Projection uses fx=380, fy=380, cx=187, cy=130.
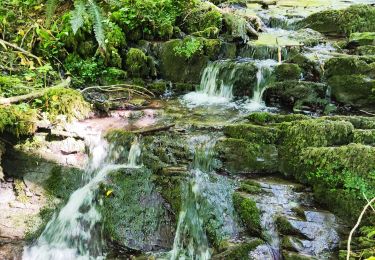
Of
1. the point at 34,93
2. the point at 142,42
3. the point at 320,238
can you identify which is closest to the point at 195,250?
the point at 320,238

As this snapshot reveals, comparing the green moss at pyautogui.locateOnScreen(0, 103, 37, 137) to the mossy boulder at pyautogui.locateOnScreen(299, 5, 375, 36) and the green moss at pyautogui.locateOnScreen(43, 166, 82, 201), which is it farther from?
the mossy boulder at pyautogui.locateOnScreen(299, 5, 375, 36)

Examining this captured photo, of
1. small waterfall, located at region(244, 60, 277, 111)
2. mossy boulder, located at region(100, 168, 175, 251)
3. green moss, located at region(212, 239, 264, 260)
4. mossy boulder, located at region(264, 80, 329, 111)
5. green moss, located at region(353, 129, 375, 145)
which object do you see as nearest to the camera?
green moss, located at region(212, 239, 264, 260)

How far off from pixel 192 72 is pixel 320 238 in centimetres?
542

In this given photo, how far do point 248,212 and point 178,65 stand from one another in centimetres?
493

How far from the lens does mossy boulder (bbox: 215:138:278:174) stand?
18.5 feet

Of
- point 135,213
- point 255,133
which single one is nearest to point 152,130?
point 135,213

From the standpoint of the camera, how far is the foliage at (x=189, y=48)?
8.76 metres

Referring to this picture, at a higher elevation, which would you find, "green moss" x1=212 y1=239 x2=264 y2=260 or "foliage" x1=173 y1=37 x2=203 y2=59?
"foliage" x1=173 y1=37 x2=203 y2=59

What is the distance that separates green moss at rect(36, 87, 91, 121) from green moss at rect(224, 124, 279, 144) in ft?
9.22

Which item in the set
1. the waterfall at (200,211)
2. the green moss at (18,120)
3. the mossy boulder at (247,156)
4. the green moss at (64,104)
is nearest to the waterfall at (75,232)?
the waterfall at (200,211)

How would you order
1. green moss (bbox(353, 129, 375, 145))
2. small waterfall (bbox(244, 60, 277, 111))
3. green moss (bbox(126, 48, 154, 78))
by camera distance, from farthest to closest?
green moss (bbox(126, 48, 154, 78)) → small waterfall (bbox(244, 60, 277, 111)) → green moss (bbox(353, 129, 375, 145))

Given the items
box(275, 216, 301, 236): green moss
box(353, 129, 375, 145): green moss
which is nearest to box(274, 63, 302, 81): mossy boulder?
box(353, 129, 375, 145): green moss

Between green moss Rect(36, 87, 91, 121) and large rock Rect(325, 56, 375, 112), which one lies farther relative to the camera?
large rock Rect(325, 56, 375, 112)

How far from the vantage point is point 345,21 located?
34.2 ft
